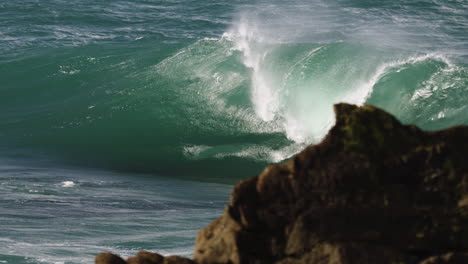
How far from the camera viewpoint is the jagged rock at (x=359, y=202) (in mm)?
6223

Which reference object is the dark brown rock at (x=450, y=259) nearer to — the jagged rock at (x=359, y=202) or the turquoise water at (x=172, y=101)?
the jagged rock at (x=359, y=202)

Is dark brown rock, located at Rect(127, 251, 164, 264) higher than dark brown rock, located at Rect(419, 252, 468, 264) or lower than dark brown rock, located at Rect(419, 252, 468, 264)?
higher

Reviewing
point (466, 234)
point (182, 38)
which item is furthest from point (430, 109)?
point (466, 234)

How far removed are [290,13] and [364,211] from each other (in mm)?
31844

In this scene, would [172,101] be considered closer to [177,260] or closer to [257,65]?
[257,65]

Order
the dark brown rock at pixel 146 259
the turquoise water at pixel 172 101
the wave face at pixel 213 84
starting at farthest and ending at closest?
the wave face at pixel 213 84 → the turquoise water at pixel 172 101 → the dark brown rock at pixel 146 259

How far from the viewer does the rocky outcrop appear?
622cm

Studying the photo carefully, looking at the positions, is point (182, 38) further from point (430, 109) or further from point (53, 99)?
point (430, 109)

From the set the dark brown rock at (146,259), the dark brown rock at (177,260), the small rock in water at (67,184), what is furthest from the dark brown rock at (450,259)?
the small rock in water at (67,184)

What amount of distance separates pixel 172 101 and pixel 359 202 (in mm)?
20303

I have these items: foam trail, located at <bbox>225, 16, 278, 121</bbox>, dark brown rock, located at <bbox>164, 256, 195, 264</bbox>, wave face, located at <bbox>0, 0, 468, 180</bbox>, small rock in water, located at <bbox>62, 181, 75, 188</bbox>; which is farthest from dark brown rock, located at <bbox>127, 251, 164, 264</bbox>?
foam trail, located at <bbox>225, 16, 278, 121</bbox>

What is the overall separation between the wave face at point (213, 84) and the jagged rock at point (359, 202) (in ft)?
48.6

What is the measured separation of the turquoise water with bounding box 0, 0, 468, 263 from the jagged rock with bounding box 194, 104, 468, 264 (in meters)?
6.03

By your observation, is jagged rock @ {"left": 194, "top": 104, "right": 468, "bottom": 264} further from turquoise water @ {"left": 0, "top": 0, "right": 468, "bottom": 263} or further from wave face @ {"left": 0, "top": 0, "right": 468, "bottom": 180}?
wave face @ {"left": 0, "top": 0, "right": 468, "bottom": 180}
